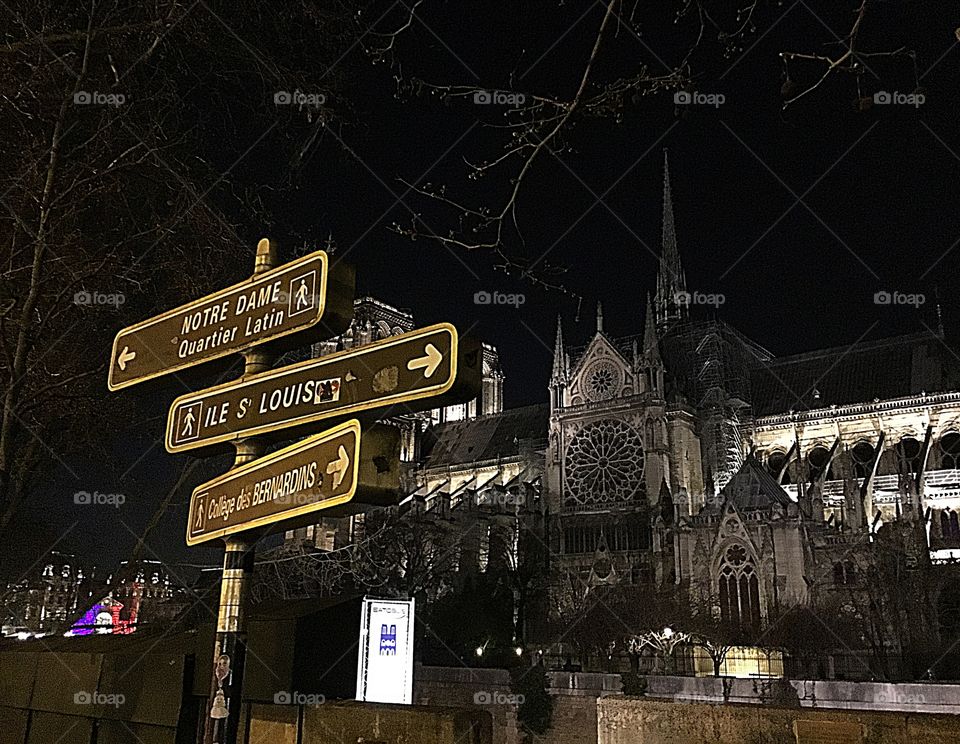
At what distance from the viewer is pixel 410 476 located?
54.7 meters

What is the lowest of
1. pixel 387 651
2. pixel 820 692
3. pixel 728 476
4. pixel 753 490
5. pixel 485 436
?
pixel 820 692

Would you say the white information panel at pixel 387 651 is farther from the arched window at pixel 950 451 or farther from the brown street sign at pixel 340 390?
the arched window at pixel 950 451

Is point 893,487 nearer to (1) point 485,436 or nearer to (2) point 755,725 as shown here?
(1) point 485,436

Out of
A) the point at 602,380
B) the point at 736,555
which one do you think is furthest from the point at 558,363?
the point at 736,555

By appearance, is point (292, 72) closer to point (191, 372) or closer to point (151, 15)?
point (151, 15)

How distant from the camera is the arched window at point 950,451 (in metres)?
37.5

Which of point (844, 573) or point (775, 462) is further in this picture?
point (775, 462)

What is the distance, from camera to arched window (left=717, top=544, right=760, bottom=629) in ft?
101

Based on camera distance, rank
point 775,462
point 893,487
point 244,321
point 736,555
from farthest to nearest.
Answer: point 775,462 → point 893,487 → point 736,555 → point 244,321

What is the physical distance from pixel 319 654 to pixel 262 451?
86 centimetres

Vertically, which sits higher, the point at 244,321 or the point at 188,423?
the point at 244,321

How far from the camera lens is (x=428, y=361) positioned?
2.85m

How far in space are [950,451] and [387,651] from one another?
4041 cm

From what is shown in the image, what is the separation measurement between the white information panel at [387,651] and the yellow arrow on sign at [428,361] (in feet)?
5.82
